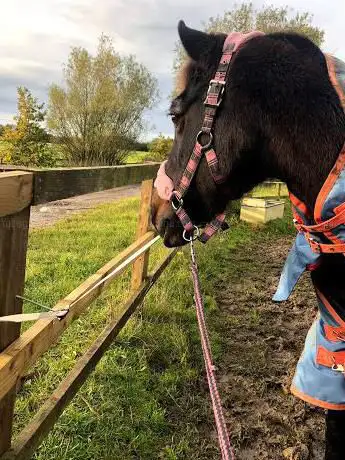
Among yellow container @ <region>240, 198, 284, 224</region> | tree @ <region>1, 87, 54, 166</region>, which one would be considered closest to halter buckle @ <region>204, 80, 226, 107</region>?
yellow container @ <region>240, 198, 284, 224</region>

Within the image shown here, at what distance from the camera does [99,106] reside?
27828 millimetres

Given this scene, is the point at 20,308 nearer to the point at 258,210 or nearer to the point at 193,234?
the point at 193,234

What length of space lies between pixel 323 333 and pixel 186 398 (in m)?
1.42

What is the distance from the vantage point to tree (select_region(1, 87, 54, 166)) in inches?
804

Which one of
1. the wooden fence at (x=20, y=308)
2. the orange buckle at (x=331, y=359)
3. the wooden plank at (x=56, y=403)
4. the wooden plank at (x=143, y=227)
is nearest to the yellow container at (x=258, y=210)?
the wooden plank at (x=143, y=227)

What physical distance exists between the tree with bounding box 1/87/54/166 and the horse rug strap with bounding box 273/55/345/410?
19.6 meters

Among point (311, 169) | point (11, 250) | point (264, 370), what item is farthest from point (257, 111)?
point (264, 370)

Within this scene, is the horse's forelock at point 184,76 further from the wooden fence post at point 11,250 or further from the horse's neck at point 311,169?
the wooden fence post at point 11,250

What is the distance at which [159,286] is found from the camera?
5.05m

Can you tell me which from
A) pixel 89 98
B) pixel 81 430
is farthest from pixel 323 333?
A: pixel 89 98

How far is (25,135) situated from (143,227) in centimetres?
1775

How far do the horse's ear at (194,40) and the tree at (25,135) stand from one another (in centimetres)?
1941

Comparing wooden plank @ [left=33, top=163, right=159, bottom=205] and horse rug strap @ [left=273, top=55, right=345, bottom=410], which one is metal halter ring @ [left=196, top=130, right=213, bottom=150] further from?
wooden plank @ [left=33, top=163, right=159, bottom=205]

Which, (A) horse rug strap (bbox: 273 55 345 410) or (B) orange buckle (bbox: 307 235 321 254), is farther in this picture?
(B) orange buckle (bbox: 307 235 321 254)
